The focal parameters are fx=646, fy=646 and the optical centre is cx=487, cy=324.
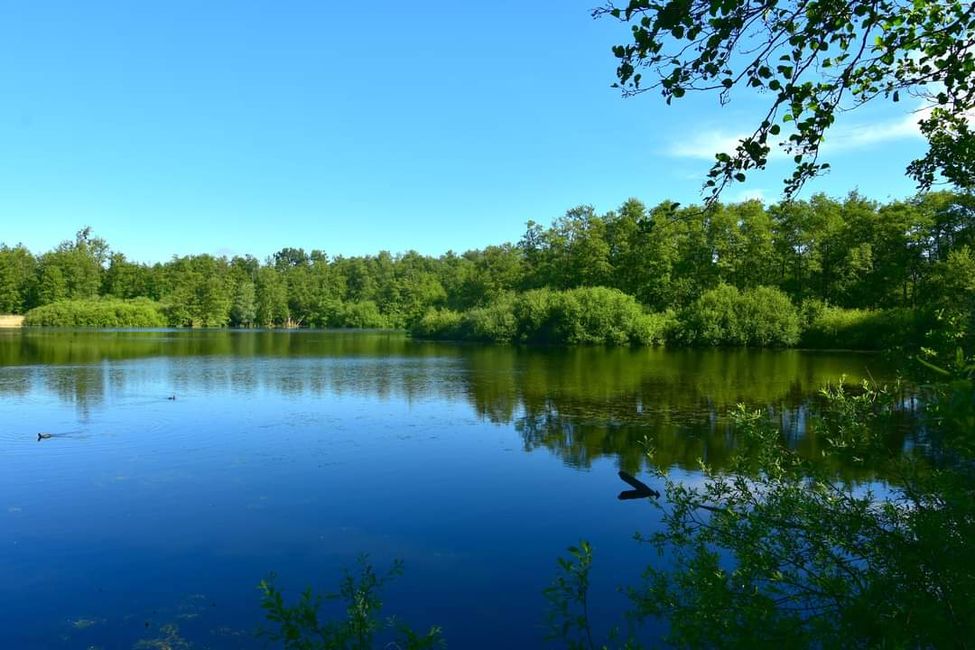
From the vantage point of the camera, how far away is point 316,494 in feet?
37.2


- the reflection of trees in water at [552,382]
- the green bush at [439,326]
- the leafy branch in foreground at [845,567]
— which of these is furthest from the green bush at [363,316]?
the leafy branch in foreground at [845,567]

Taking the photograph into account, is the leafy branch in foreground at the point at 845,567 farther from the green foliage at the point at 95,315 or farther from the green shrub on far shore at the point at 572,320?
the green foliage at the point at 95,315

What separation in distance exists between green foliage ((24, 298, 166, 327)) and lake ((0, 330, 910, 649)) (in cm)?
7581

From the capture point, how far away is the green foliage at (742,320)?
52.7 metres

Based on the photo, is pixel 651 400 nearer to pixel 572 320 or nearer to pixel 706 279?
pixel 572 320

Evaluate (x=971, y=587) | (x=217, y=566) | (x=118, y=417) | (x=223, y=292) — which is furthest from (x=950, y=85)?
(x=223, y=292)

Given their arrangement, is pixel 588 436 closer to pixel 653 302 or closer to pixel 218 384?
pixel 218 384

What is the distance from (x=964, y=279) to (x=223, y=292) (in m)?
103

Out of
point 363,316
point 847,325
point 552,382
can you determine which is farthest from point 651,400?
point 363,316

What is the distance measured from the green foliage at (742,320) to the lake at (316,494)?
1127 inches

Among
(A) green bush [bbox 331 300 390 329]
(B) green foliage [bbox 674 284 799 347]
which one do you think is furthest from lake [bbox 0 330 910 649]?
(A) green bush [bbox 331 300 390 329]

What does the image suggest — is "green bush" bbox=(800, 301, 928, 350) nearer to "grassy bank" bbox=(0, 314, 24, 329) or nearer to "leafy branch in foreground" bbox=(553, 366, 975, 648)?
"leafy branch in foreground" bbox=(553, 366, 975, 648)

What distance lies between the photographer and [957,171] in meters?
4.92

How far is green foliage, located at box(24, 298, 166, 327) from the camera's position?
9000 cm
